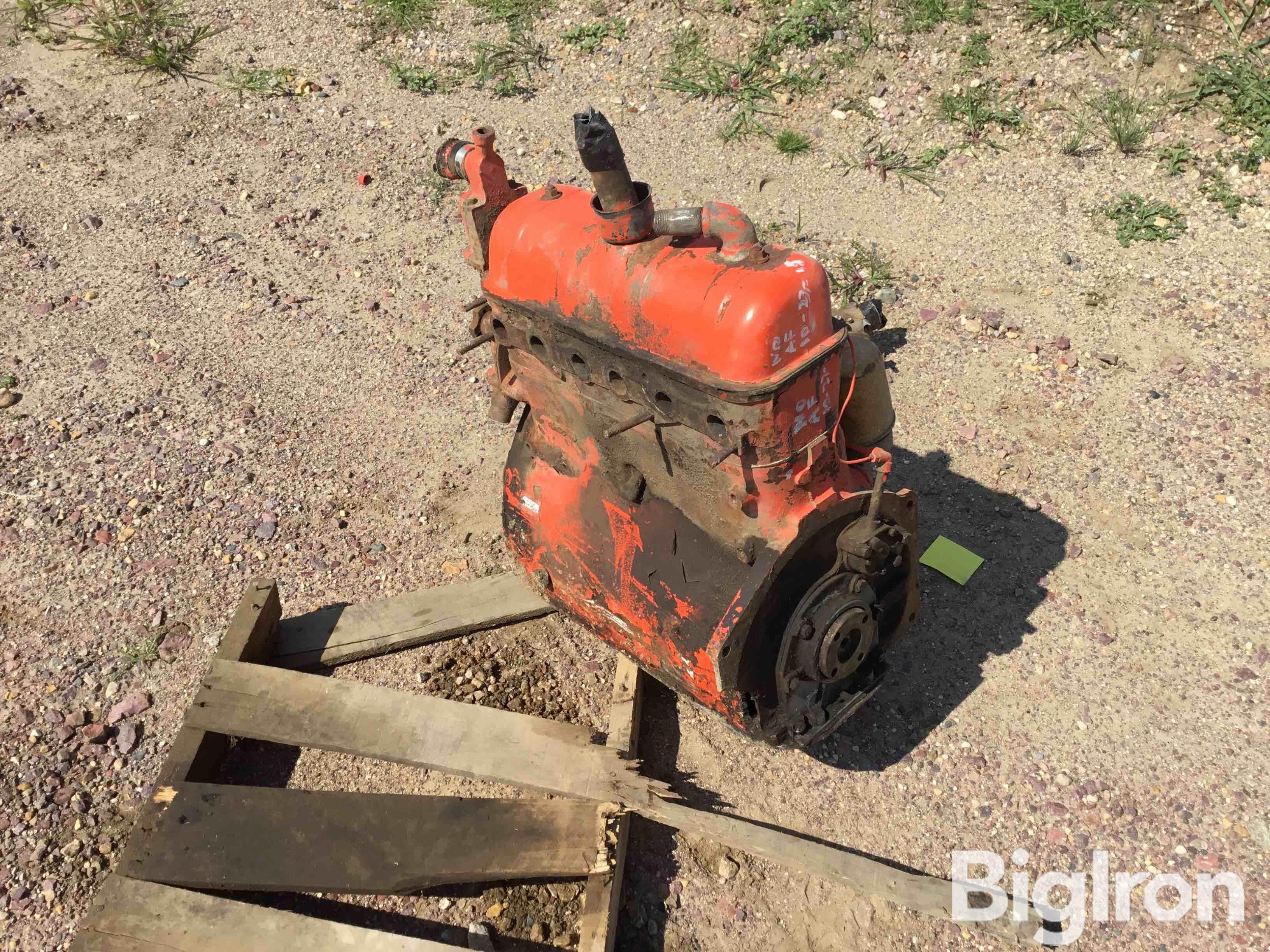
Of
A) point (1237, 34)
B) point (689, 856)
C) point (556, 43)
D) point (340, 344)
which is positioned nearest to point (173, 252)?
point (340, 344)

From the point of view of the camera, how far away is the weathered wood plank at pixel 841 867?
6.93 feet

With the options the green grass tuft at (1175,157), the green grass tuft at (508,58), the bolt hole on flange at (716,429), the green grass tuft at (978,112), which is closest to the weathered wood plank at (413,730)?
the bolt hole on flange at (716,429)

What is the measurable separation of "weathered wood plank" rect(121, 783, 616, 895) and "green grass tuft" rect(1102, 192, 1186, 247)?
348 cm

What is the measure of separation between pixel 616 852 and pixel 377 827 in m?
0.58

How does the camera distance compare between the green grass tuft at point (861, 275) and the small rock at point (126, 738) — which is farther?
the green grass tuft at point (861, 275)

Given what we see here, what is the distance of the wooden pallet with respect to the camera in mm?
2088

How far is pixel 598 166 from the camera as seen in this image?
5.82 ft

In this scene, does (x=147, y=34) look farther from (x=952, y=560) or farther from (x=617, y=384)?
(x=952, y=560)

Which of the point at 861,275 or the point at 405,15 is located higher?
the point at 405,15

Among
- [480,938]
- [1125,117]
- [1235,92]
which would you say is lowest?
[480,938]

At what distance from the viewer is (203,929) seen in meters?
2.07

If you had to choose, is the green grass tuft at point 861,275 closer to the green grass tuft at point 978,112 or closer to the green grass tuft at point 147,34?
the green grass tuft at point 978,112

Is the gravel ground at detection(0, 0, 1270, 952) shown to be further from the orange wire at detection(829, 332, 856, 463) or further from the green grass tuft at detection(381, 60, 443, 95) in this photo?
the orange wire at detection(829, 332, 856, 463)

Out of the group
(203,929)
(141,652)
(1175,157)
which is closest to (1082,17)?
(1175,157)
